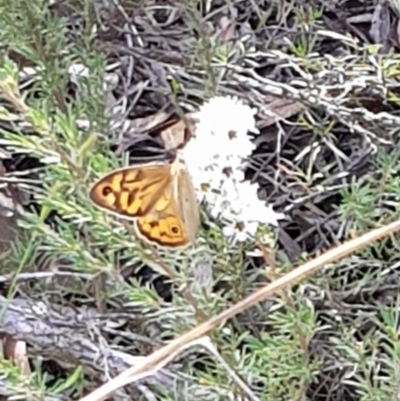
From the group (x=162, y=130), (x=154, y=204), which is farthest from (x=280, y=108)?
(x=154, y=204)

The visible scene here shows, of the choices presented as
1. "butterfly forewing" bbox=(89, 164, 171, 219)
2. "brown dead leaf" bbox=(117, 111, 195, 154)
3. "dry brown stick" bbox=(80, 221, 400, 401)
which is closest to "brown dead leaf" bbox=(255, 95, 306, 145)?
"brown dead leaf" bbox=(117, 111, 195, 154)

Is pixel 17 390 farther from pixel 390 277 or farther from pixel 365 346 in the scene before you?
pixel 390 277

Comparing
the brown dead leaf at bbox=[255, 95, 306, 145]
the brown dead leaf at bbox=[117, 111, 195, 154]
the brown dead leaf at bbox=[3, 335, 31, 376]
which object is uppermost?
the brown dead leaf at bbox=[255, 95, 306, 145]

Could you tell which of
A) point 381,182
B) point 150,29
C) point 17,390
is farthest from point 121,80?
point 17,390

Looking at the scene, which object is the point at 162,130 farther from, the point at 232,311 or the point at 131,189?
the point at 232,311

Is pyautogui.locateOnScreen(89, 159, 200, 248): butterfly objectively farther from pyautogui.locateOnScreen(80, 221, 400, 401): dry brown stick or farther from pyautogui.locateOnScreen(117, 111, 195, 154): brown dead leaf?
pyautogui.locateOnScreen(117, 111, 195, 154): brown dead leaf

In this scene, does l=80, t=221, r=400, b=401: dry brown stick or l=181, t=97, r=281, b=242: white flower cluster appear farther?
l=181, t=97, r=281, b=242: white flower cluster

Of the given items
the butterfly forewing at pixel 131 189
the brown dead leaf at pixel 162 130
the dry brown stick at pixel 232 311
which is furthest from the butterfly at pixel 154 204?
the brown dead leaf at pixel 162 130
